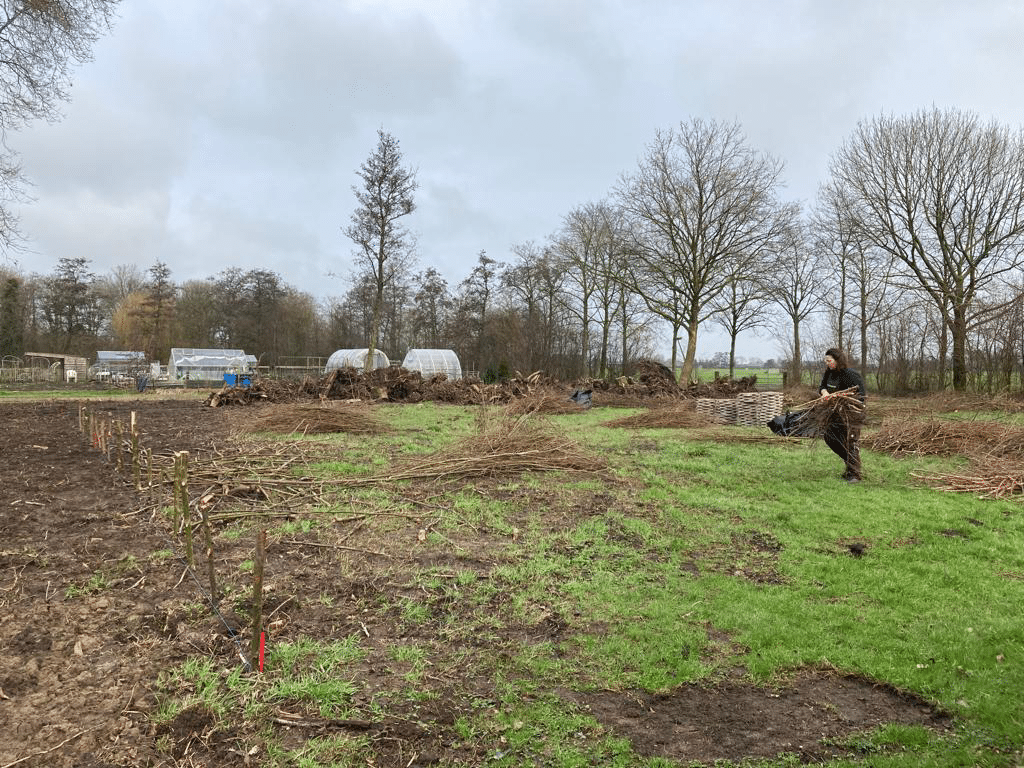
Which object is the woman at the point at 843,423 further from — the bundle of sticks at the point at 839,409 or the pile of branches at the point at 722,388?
the pile of branches at the point at 722,388

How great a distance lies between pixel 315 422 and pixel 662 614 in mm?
10434

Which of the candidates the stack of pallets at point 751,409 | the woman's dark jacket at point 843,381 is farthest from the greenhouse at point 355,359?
the woman's dark jacket at point 843,381

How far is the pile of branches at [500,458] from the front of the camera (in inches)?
331

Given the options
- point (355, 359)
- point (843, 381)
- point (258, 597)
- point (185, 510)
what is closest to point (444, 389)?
point (843, 381)

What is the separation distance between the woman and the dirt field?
5593mm

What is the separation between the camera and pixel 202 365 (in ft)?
133

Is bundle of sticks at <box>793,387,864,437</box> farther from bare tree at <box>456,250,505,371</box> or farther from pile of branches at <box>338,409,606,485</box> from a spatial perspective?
bare tree at <box>456,250,505,371</box>

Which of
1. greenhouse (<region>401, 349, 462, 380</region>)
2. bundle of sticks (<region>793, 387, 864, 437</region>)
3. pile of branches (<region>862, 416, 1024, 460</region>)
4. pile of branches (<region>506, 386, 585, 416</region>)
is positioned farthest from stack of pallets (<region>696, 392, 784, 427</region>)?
greenhouse (<region>401, 349, 462, 380</region>)

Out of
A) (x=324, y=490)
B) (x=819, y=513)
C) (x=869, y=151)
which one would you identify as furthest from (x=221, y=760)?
(x=869, y=151)

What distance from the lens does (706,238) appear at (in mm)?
28078

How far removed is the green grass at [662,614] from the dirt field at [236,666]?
2.8 inches

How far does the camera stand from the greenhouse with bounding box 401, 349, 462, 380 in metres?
37.8

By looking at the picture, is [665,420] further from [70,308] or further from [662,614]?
[70,308]

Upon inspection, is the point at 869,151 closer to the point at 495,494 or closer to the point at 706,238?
the point at 706,238
